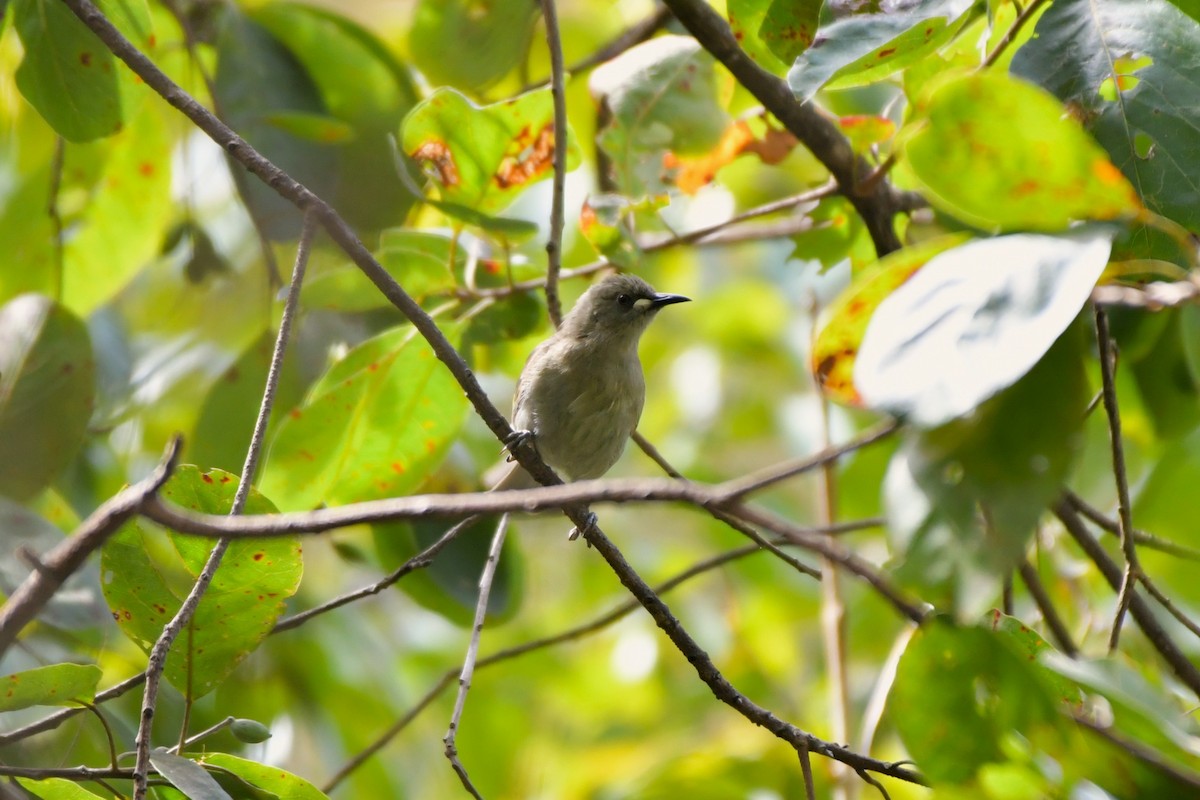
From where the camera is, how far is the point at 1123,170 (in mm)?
1852

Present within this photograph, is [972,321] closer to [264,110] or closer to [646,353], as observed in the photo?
[264,110]

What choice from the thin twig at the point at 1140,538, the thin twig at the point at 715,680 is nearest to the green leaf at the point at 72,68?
the thin twig at the point at 715,680

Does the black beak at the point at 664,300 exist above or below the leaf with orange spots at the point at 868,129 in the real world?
above

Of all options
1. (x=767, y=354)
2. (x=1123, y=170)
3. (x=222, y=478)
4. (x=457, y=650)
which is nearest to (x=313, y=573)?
(x=457, y=650)

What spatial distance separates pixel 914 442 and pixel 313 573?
529 cm

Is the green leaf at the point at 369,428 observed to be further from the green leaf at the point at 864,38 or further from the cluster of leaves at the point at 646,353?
the green leaf at the point at 864,38

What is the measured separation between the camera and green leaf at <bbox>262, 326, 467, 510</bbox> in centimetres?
263

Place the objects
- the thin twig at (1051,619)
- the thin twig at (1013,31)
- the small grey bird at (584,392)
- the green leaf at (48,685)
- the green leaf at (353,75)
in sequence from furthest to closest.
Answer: the small grey bird at (584,392) → the green leaf at (353,75) → the thin twig at (1051,619) → the thin twig at (1013,31) → the green leaf at (48,685)

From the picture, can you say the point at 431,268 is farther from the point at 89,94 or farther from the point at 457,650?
the point at 457,650

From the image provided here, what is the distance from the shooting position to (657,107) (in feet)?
9.37

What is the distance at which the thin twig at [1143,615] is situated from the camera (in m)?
2.22

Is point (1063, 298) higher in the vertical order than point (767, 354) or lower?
lower

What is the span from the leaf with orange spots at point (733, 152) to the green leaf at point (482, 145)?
15.7 inches

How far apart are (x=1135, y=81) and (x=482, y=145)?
131 cm
